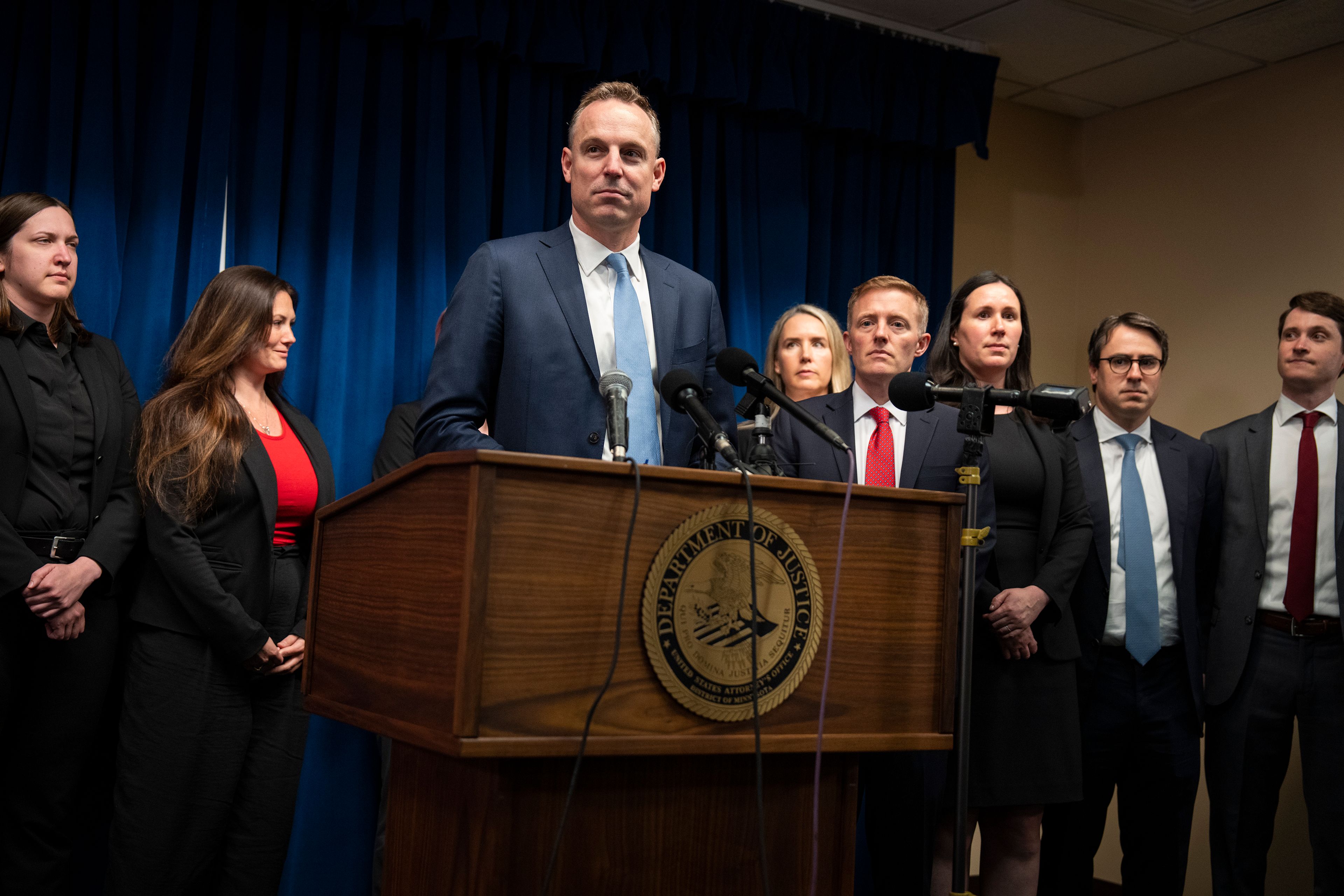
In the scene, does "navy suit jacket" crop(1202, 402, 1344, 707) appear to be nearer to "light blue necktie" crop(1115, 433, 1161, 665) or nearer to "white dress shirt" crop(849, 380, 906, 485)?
"light blue necktie" crop(1115, 433, 1161, 665)

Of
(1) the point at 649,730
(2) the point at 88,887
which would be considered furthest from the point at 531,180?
(1) the point at 649,730

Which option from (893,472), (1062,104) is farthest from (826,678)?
(1062,104)

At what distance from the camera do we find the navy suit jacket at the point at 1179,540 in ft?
10.0

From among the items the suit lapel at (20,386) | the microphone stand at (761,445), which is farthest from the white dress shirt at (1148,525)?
the suit lapel at (20,386)

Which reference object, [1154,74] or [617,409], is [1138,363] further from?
[617,409]

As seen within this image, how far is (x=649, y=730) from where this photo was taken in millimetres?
1330

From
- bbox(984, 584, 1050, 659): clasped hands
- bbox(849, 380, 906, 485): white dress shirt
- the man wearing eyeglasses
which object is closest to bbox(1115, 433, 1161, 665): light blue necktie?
the man wearing eyeglasses

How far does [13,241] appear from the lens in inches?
106

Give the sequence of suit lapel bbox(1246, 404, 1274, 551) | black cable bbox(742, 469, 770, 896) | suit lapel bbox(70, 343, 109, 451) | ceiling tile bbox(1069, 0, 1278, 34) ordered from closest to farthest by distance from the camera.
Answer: black cable bbox(742, 469, 770, 896) → suit lapel bbox(70, 343, 109, 451) → suit lapel bbox(1246, 404, 1274, 551) → ceiling tile bbox(1069, 0, 1278, 34)

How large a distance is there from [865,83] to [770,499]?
334 centimetres

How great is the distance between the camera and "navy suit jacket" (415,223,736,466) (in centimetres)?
174

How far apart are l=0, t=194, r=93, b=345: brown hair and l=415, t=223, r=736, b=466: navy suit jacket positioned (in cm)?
150

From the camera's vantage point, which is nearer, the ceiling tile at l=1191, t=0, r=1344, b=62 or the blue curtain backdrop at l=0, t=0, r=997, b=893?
the blue curtain backdrop at l=0, t=0, r=997, b=893

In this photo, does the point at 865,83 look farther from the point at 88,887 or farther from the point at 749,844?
the point at 88,887
